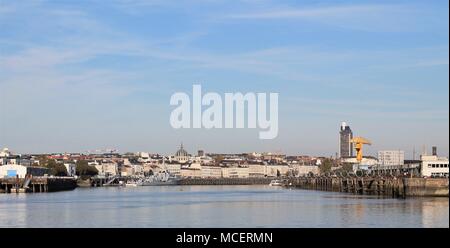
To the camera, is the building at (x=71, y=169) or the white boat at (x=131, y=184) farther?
the building at (x=71, y=169)

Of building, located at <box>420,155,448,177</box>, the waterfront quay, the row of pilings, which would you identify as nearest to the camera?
the waterfront quay

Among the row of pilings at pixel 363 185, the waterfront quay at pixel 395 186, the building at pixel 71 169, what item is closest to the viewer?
the waterfront quay at pixel 395 186

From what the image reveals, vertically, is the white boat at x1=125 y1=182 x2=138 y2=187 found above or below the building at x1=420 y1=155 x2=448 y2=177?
below

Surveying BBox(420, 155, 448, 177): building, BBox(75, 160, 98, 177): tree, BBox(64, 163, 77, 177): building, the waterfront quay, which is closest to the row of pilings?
the waterfront quay

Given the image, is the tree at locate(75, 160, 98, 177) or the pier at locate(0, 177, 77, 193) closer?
the pier at locate(0, 177, 77, 193)

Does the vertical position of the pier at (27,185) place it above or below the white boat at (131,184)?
above

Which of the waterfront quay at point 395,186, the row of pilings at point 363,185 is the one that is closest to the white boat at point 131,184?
the row of pilings at point 363,185

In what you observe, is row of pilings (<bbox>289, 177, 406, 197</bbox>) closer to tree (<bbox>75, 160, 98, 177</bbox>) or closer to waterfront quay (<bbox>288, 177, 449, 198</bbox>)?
waterfront quay (<bbox>288, 177, 449, 198</bbox>)

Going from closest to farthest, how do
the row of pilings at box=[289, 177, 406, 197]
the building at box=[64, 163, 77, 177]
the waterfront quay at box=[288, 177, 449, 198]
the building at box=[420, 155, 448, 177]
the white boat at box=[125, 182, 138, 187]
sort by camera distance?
the waterfront quay at box=[288, 177, 449, 198] → the row of pilings at box=[289, 177, 406, 197] → the building at box=[420, 155, 448, 177] → the white boat at box=[125, 182, 138, 187] → the building at box=[64, 163, 77, 177]

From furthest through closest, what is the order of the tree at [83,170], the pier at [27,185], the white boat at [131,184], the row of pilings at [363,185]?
the tree at [83,170] < the white boat at [131,184] < the pier at [27,185] < the row of pilings at [363,185]

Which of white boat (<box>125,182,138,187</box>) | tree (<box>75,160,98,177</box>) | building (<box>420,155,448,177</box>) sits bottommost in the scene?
white boat (<box>125,182,138,187</box>)

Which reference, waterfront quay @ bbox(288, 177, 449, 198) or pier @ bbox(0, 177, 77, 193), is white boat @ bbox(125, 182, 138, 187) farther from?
waterfront quay @ bbox(288, 177, 449, 198)

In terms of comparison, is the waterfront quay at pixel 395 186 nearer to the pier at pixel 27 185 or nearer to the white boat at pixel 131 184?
the pier at pixel 27 185
